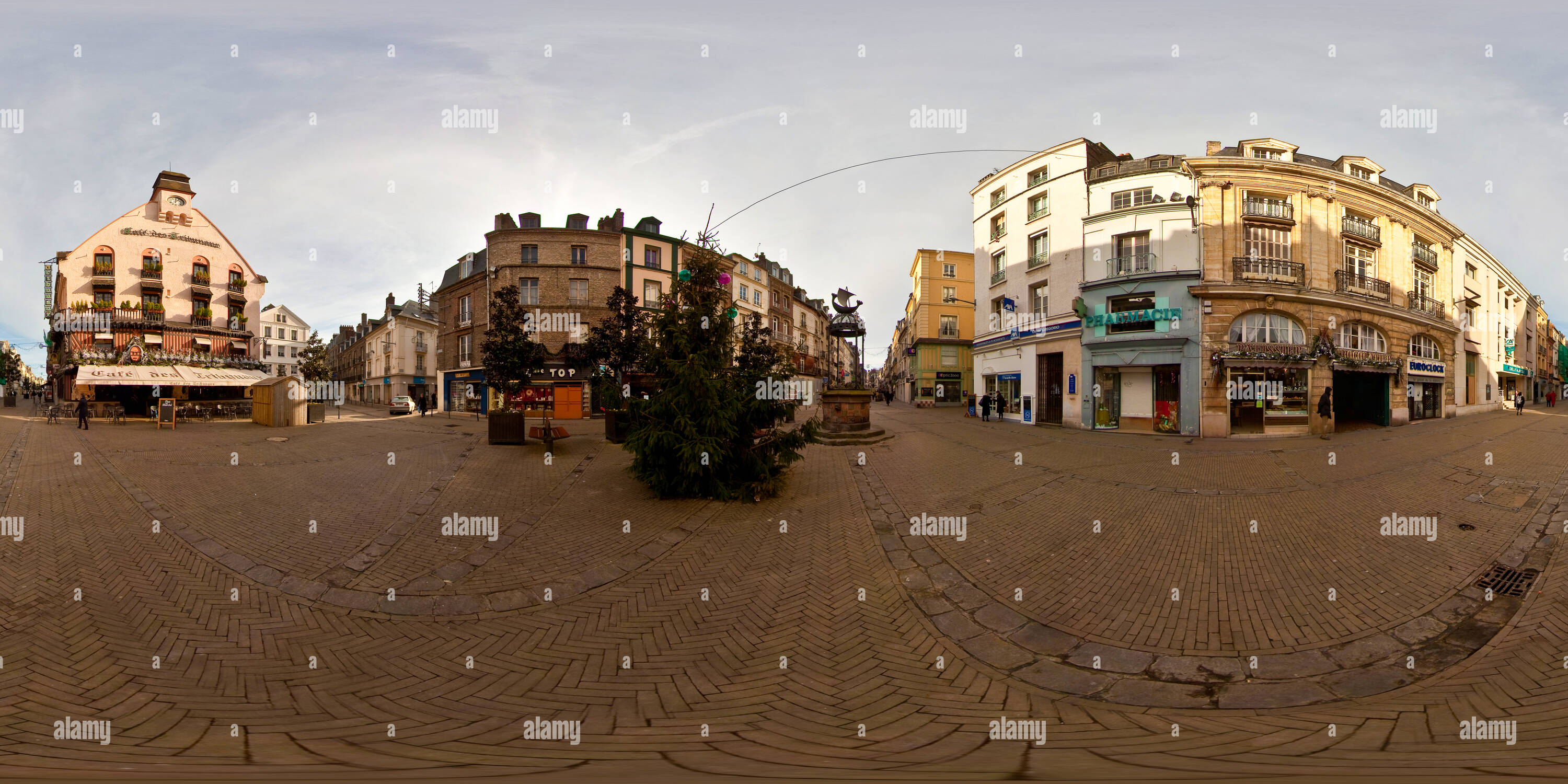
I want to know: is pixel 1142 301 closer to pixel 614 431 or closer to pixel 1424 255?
A: pixel 1424 255

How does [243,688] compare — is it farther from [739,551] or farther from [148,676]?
[739,551]

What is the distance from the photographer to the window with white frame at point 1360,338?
21781 mm

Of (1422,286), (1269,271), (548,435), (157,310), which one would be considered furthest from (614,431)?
(1422,286)

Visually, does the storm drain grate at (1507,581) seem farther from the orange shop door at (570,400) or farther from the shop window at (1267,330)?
the orange shop door at (570,400)

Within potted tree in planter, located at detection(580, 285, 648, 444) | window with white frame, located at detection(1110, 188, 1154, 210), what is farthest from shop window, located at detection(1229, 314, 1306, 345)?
potted tree in planter, located at detection(580, 285, 648, 444)

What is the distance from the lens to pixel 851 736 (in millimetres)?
3227

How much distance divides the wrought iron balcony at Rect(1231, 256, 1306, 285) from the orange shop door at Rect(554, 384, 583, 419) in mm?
31005

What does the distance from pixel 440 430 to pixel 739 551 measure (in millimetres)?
19039

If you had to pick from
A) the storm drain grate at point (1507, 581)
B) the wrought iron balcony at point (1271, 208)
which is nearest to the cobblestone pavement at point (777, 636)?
the storm drain grate at point (1507, 581)

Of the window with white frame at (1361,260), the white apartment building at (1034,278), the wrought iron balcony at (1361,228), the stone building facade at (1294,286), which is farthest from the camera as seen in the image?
the white apartment building at (1034,278)

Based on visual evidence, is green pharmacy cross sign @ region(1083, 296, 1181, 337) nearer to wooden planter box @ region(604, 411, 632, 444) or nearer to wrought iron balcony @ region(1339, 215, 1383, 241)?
wrought iron balcony @ region(1339, 215, 1383, 241)

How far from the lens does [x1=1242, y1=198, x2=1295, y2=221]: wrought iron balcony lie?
2105 cm

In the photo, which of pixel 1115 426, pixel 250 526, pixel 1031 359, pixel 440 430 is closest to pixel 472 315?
pixel 440 430

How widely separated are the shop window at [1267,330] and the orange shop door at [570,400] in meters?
30.6
